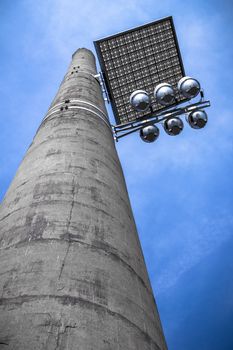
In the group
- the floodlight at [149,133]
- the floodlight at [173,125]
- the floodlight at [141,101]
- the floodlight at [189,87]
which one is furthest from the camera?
the floodlight at [173,125]

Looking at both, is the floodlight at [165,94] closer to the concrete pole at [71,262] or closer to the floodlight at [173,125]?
the floodlight at [173,125]

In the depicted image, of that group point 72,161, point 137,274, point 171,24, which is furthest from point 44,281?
point 171,24

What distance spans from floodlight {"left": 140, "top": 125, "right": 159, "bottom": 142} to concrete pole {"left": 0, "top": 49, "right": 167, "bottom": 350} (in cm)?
488

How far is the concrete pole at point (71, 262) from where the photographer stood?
2273mm

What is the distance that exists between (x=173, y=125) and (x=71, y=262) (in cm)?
746

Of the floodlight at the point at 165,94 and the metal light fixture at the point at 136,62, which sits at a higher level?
the metal light fixture at the point at 136,62

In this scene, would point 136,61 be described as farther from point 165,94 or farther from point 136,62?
point 165,94

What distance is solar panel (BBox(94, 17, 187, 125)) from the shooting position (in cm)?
1453

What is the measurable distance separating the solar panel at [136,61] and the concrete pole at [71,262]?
10083mm

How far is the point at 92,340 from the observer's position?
2.23 meters

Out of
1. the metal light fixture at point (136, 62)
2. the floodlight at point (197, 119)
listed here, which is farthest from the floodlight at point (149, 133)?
the metal light fixture at point (136, 62)

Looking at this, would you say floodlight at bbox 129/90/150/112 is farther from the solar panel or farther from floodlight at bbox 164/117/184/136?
the solar panel

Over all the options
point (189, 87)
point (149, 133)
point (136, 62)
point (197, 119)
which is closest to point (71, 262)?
point (189, 87)

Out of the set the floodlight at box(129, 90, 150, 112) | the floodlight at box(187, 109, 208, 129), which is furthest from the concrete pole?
the floodlight at box(187, 109, 208, 129)
